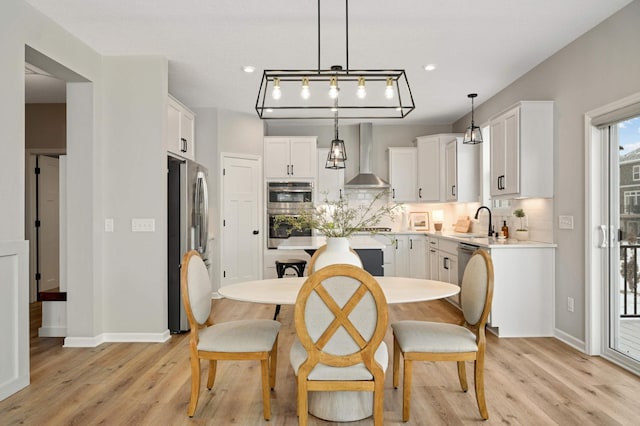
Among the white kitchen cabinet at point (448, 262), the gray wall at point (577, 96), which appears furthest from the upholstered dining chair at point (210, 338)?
the white kitchen cabinet at point (448, 262)

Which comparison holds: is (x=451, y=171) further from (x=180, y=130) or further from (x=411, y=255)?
(x=180, y=130)

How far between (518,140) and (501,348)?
→ 1966 millimetres

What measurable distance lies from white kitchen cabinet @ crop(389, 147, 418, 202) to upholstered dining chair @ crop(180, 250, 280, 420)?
4.72 m

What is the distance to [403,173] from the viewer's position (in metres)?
6.88

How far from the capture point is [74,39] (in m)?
3.51

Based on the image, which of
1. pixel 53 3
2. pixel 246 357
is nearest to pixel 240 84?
pixel 53 3

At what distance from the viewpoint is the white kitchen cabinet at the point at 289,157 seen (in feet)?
21.2

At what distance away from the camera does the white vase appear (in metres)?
2.52

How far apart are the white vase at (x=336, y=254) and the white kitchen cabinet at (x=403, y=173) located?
175 inches

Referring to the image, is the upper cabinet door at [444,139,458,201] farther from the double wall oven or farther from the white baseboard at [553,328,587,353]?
the white baseboard at [553,328,587,353]

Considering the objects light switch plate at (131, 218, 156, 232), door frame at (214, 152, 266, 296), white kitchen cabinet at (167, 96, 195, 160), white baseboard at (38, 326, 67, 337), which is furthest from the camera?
door frame at (214, 152, 266, 296)

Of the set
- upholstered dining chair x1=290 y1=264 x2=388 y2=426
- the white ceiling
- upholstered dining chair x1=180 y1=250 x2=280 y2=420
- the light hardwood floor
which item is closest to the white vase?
upholstered dining chair x1=180 y1=250 x2=280 y2=420

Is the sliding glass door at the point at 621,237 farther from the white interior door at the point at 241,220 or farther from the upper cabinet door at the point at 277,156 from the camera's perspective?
the white interior door at the point at 241,220

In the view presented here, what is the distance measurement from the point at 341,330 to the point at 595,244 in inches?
105
